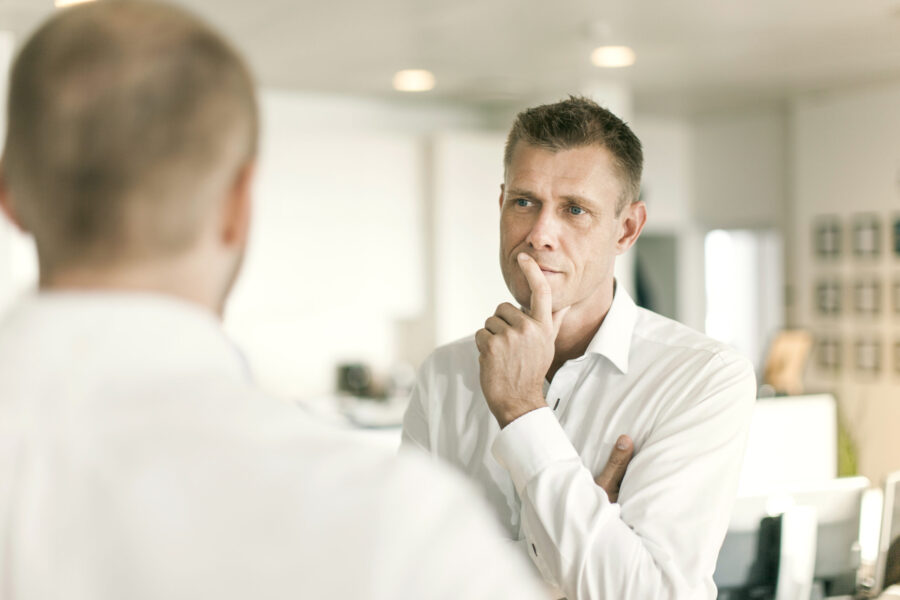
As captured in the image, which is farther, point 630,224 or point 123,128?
point 630,224

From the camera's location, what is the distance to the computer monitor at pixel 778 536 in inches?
78.6

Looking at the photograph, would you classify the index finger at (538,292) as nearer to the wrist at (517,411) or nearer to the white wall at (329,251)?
the wrist at (517,411)

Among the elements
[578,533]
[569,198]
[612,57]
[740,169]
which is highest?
[612,57]

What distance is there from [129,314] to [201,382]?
58 mm

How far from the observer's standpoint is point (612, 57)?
547cm

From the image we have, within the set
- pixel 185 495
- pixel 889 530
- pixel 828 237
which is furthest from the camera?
pixel 828 237

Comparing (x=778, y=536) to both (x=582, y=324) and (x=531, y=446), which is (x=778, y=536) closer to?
(x=582, y=324)

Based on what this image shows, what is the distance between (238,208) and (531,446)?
0.71 metres

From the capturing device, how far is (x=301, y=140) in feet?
20.6

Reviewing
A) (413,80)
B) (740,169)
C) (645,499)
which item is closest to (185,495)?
(645,499)

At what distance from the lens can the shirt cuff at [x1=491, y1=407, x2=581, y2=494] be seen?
123 centimetres

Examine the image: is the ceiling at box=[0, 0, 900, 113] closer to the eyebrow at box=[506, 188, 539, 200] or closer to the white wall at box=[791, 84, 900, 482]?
the white wall at box=[791, 84, 900, 482]

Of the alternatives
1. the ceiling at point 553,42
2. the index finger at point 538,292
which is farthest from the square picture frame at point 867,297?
the index finger at point 538,292

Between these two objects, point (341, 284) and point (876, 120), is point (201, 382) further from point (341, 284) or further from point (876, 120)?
point (876, 120)
